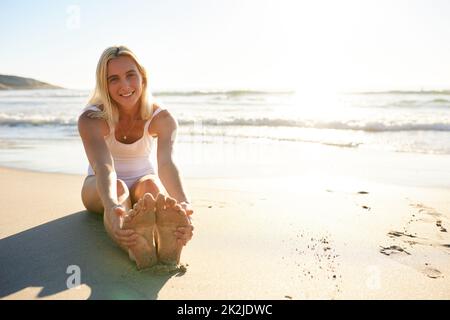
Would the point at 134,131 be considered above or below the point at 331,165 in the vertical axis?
above

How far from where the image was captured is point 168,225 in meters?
2.42

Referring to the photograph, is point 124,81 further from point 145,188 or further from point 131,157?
point 145,188

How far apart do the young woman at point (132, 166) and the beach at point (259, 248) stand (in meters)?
0.21

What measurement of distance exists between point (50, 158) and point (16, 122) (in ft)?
26.0

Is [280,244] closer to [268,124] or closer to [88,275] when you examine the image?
[88,275]

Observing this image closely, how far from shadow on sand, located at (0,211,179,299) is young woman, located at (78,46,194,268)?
133 millimetres

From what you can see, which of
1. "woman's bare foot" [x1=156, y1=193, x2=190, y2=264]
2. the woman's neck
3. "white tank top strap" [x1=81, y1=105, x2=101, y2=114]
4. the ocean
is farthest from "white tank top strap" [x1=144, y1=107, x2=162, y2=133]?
"woman's bare foot" [x1=156, y1=193, x2=190, y2=264]

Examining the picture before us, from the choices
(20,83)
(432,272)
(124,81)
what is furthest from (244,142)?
(20,83)

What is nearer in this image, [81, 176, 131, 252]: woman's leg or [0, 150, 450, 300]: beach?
[0, 150, 450, 300]: beach

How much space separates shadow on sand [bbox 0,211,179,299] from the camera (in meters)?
2.34

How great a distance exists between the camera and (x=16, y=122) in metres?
13.8

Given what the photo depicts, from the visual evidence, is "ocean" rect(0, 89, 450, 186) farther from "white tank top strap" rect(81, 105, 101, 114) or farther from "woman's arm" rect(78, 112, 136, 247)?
"woman's arm" rect(78, 112, 136, 247)

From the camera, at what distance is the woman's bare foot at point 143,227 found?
2311mm

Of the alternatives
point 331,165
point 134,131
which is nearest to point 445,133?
point 331,165
